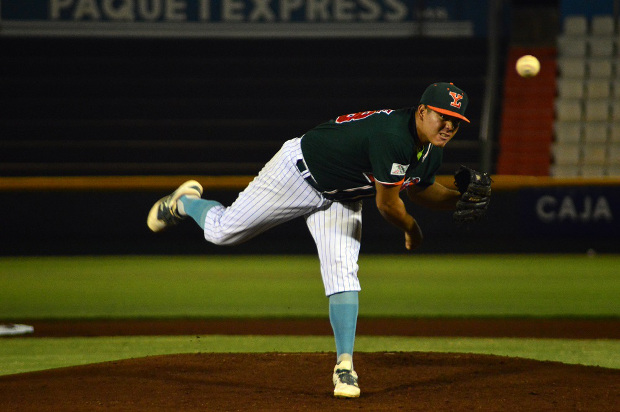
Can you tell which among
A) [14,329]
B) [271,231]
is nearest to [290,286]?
[271,231]

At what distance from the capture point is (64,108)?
12.4 m

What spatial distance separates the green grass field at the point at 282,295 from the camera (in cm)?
518

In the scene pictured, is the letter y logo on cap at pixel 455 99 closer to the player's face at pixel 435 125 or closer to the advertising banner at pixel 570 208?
the player's face at pixel 435 125

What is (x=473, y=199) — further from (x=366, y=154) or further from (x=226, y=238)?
(x=226, y=238)

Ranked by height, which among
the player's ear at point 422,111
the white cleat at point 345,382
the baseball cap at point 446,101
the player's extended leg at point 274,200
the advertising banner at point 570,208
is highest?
the baseball cap at point 446,101

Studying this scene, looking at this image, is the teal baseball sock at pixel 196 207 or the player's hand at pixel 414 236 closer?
the player's hand at pixel 414 236

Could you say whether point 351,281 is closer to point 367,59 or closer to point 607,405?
point 607,405

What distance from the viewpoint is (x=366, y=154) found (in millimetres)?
3639

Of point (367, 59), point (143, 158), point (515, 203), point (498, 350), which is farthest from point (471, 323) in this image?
point (367, 59)

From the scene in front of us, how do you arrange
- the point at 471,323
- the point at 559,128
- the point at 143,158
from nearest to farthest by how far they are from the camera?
the point at 471,323 → the point at 143,158 → the point at 559,128

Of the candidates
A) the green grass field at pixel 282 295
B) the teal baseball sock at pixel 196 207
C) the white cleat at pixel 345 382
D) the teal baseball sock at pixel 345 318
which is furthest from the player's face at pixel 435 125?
the green grass field at pixel 282 295

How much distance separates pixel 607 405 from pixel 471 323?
8.63 feet

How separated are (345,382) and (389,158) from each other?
952 millimetres

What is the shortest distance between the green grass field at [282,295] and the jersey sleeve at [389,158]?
1.88 metres
